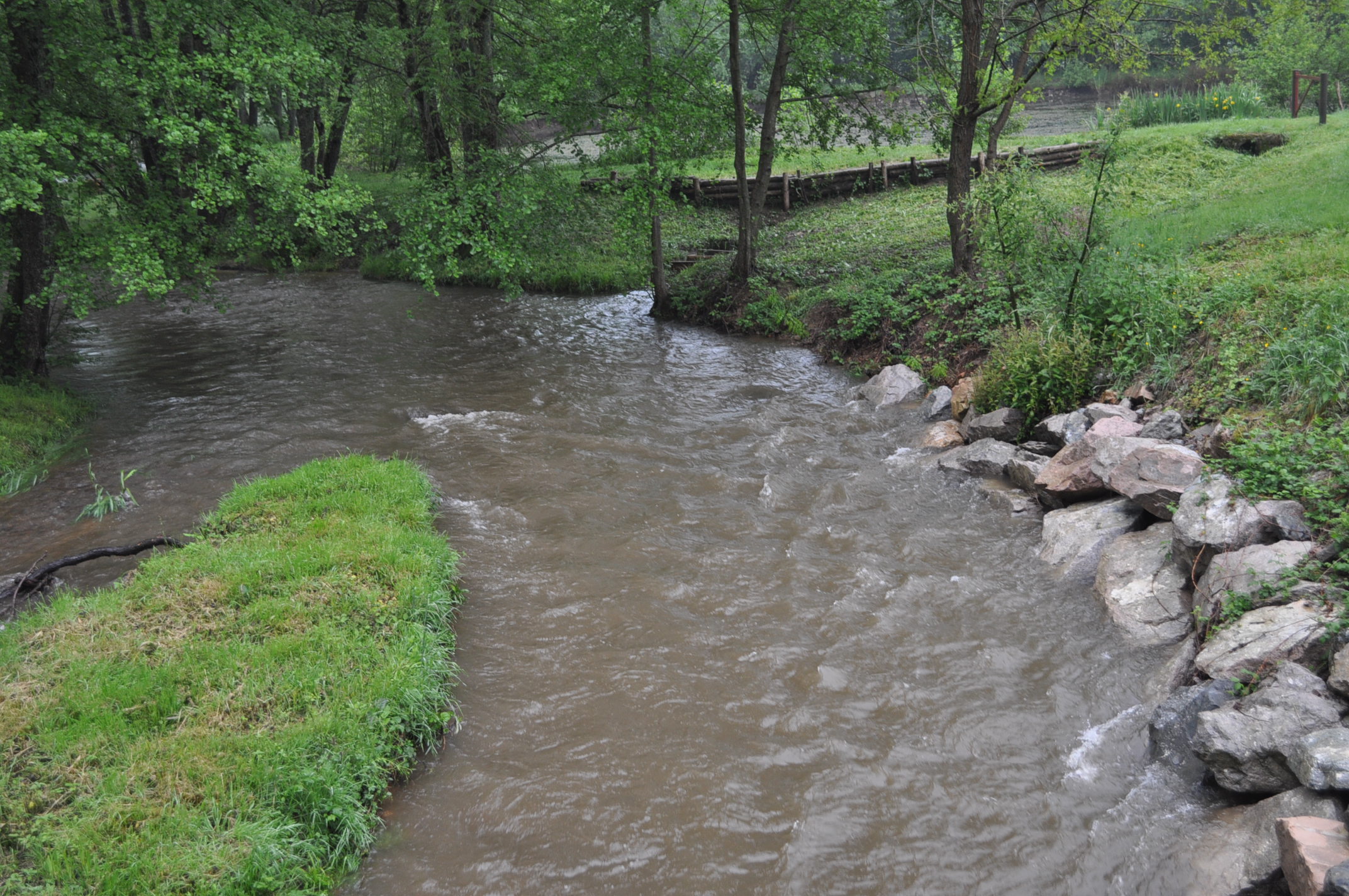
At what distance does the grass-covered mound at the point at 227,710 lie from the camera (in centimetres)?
443

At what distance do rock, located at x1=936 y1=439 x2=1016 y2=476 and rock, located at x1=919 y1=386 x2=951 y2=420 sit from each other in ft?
5.07

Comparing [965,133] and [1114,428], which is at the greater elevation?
[965,133]

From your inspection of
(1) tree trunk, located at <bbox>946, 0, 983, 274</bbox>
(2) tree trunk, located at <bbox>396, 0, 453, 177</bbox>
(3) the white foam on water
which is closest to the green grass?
(2) tree trunk, located at <bbox>396, 0, 453, 177</bbox>

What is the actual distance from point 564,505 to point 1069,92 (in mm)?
56664

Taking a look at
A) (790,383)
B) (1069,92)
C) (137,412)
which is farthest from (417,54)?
(1069,92)

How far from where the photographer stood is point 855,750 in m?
5.54

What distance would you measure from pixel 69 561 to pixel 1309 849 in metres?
8.35

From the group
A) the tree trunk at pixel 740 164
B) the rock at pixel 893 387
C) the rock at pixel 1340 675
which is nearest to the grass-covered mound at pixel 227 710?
the rock at pixel 1340 675

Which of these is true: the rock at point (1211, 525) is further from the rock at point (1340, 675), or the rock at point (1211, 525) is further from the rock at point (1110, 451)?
the rock at point (1340, 675)

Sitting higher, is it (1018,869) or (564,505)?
(564,505)

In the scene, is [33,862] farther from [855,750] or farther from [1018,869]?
[1018,869]

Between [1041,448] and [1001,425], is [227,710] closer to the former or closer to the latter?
[1041,448]

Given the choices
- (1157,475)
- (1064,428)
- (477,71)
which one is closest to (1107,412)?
(1064,428)

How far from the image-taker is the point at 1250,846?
14.1 feet
